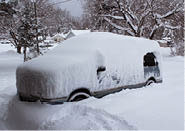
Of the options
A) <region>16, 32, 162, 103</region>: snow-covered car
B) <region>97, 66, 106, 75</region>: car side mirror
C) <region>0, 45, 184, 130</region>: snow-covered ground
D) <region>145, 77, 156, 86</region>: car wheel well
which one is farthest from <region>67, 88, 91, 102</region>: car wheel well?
<region>145, 77, 156, 86</region>: car wheel well

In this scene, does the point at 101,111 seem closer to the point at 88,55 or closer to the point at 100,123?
the point at 100,123

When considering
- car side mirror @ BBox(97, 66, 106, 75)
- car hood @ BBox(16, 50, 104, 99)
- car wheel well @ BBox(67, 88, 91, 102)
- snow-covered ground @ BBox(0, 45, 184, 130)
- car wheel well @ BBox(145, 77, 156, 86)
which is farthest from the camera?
car wheel well @ BBox(145, 77, 156, 86)

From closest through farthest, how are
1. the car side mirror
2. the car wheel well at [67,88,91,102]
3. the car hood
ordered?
the car hood
the car wheel well at [67,88,91,102]
the car side mirror

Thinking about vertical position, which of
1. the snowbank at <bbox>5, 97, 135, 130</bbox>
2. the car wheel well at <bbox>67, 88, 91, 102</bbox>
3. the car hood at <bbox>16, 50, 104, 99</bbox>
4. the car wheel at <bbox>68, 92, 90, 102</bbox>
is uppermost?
the car hood at <bbox>16, 50, 104, 99</bbox>

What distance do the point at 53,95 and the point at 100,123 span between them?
1.22 meters

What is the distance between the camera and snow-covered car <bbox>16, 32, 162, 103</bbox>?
12.2 ft

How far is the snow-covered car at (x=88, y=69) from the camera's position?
12.2 ft

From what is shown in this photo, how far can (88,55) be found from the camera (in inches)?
168

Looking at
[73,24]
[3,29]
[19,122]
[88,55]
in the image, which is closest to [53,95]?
[19,122]

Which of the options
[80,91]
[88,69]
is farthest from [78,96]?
[88,69]

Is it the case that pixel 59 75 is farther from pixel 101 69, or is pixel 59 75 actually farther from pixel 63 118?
pixel 101 69

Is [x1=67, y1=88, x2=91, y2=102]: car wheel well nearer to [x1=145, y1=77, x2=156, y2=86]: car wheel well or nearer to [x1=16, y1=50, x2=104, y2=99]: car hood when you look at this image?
[x1=16, y1=50, x2=104, y2=99]: car hood

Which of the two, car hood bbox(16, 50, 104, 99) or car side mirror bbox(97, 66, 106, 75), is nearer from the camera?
car hood bbox(16, 50, 104, 99)

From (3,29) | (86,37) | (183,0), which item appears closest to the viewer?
(86,37)
